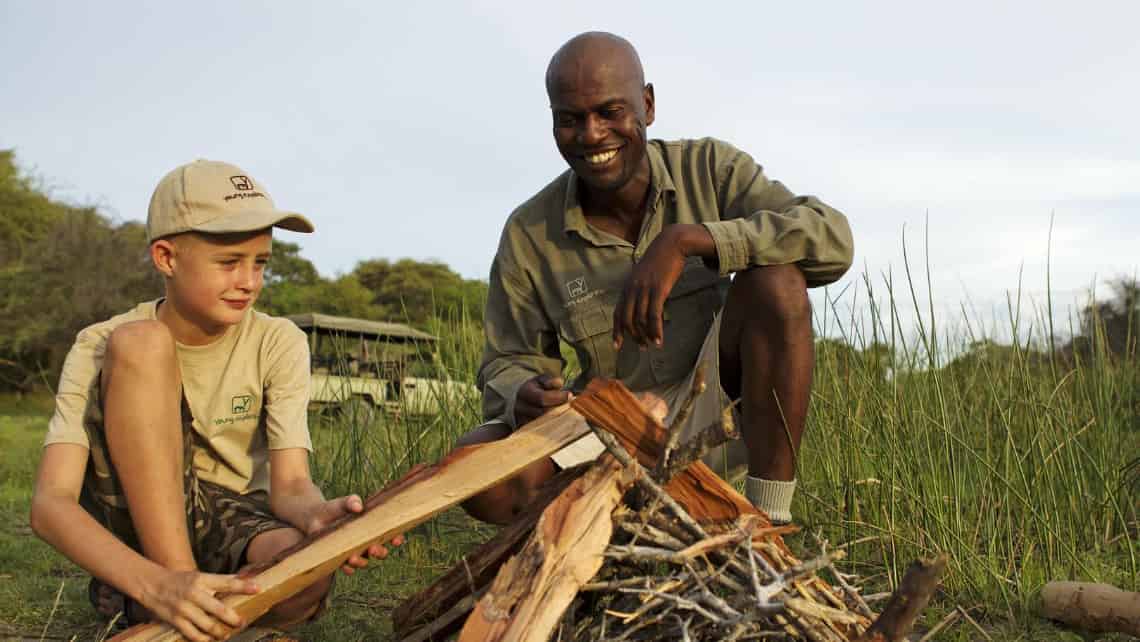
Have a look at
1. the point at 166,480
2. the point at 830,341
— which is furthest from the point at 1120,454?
the point at 166,480

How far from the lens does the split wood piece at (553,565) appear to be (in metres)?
1.44

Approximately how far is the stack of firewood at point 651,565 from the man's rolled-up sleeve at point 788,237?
73 cm

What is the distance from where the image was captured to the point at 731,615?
4.78ft

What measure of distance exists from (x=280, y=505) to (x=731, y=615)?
1212 mm

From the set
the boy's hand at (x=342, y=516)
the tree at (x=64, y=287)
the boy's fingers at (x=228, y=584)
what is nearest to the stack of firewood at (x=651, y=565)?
the boy's hand at (x=342, y=516)

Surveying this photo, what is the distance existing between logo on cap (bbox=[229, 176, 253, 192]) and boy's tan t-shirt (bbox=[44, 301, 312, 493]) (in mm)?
331

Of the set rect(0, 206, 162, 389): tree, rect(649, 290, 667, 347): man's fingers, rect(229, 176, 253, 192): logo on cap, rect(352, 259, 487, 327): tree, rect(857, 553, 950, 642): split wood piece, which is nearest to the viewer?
rect(857, 553, 950, 642): split wood piece

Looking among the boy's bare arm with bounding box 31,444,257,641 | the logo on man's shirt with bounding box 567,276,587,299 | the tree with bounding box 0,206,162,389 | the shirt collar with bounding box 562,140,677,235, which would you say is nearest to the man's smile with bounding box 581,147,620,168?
the shirt collar with bounding box 562,140,677,235

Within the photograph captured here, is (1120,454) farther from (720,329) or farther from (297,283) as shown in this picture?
Answer: (297,283)

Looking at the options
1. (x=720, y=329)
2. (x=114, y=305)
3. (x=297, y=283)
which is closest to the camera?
(x=720, y=329)

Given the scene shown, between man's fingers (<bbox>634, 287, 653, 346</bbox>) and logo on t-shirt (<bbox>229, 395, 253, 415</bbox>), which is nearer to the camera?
man's fingers (<bbox>634, 287, 653, 346</bbox>)

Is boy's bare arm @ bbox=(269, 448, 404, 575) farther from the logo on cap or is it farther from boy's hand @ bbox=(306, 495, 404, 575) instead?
the logo on cap

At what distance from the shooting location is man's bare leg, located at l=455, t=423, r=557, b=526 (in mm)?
2350

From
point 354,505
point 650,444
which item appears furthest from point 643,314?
point 354,505
